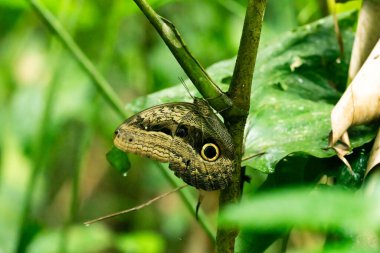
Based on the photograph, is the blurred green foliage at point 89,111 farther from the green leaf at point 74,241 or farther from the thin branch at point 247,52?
the thin branch at point 247,52

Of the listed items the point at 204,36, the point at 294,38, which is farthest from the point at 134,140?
the point at 204,36

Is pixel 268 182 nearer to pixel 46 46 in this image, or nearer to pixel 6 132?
pixel 6 132

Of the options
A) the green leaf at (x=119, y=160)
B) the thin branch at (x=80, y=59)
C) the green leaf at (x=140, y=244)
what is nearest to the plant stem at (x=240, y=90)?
the green leaf at (x=119, y=160)

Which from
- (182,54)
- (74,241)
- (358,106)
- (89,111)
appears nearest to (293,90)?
(358,106)

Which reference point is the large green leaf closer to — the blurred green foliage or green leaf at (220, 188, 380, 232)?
the blurred green foliage

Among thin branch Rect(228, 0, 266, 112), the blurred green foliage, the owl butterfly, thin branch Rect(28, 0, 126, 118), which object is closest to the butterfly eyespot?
the owl butterfly

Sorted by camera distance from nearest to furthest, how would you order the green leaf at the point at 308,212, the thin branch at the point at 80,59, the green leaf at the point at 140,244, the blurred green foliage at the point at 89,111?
A: the green leaf at the point at 308,212 < the thin branch at the point at 80,59 < the blurred green foliage at the point at 89,111 < the green leaf at the point at 140,244
